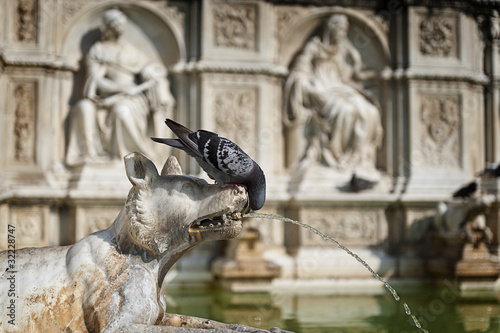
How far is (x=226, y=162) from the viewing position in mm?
2736

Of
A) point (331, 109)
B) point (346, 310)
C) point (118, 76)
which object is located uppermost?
point (118, 76)

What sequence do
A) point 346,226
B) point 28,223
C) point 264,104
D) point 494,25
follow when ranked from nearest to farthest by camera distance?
1. point 28,223
2. point 346,226
3. point 264,104
4. point 494,25

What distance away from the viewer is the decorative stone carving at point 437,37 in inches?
380

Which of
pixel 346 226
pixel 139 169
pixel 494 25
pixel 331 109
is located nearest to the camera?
pixel 139 169

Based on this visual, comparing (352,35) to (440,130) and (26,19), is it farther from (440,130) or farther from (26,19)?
(26,19)

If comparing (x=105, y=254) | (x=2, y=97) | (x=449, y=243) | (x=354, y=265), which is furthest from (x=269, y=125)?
(x=105, y=254)

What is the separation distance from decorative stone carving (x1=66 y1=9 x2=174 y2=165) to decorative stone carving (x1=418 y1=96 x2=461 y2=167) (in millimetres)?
3803

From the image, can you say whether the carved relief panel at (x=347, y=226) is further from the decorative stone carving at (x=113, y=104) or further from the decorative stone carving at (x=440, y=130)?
the decorative stone carving at (x=113, y=104)

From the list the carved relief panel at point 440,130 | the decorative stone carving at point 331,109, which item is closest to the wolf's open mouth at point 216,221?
the decorative stone carving at point 331,109

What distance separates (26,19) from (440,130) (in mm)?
6083

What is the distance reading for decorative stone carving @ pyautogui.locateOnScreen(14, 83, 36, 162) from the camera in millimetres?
8883

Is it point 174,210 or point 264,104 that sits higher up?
point 264,104

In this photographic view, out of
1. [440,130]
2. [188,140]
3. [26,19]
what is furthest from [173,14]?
[188,140]

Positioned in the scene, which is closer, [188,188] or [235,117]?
[188,188]
